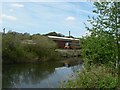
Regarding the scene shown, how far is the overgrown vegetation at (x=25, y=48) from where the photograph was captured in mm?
26797

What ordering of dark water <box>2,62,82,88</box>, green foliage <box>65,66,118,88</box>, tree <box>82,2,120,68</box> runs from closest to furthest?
tree <box>82,2,120,68</box>
green foliage <box>65,66,118,88</box>
dark water <box>2,62,82,88</box>

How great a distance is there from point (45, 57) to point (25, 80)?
50.8 feet

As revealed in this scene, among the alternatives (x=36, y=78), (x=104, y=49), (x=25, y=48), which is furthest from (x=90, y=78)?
(x=25, y=48)

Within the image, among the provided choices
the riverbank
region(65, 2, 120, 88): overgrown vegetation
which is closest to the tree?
region(65, 2, 120, 88): overgrown vegetation

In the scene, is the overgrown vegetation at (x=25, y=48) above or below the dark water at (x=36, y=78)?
above

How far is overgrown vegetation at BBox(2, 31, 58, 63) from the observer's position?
87.9 ft

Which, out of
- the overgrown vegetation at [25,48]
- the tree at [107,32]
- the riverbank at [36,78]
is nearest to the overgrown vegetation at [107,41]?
the tree at [107,32]

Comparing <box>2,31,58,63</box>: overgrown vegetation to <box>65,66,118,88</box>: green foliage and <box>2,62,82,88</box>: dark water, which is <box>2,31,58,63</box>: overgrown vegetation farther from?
<box>65,66,118,88</box>: green foliage

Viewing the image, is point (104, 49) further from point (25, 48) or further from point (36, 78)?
point (25, 48)

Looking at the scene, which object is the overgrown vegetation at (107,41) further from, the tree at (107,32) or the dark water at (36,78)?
the dark water at (36,78)

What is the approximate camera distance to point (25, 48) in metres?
30.2

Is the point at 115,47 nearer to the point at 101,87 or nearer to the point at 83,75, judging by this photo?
the point at 101,87

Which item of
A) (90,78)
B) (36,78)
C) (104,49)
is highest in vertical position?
(104,49)

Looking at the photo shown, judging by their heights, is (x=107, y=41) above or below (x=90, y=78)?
above
